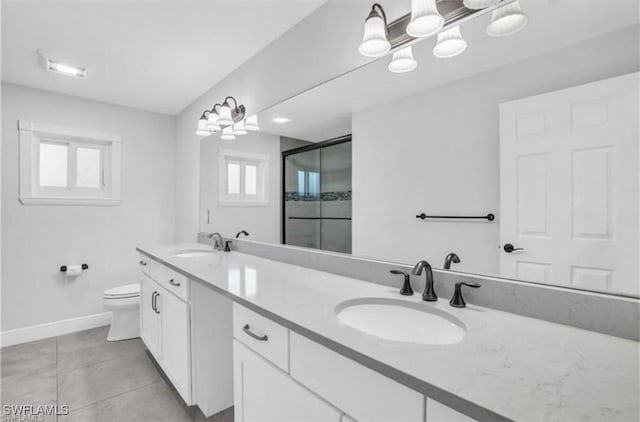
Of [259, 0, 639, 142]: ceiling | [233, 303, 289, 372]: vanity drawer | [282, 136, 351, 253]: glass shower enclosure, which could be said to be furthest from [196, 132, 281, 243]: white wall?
[233, 303, 289, 372]: vanity drawer

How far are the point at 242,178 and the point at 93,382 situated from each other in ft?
5.68

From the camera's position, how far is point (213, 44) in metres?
2.02

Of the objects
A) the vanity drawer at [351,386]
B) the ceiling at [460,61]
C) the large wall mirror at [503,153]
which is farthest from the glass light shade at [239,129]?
the vanity drawer at [351,386]

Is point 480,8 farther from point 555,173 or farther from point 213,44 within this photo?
point 213,44

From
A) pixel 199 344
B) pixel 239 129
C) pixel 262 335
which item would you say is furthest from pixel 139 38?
pixel 262 335

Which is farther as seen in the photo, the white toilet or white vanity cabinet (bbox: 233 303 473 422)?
the white toilet

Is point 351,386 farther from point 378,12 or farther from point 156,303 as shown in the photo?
point 156,303

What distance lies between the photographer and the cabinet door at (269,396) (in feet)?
2.73

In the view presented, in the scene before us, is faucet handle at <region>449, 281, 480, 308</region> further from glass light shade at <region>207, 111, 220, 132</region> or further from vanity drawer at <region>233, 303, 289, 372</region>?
glass light shade at <region>207, 111, 220, 132</region>

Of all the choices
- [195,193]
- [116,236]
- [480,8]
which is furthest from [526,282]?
[116,236]

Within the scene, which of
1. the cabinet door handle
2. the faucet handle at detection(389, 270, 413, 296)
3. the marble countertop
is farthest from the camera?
the cabinet door handle

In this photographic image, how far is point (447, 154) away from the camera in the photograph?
1.12m

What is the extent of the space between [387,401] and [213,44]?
88.0 inches

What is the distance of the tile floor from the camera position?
1726mm
